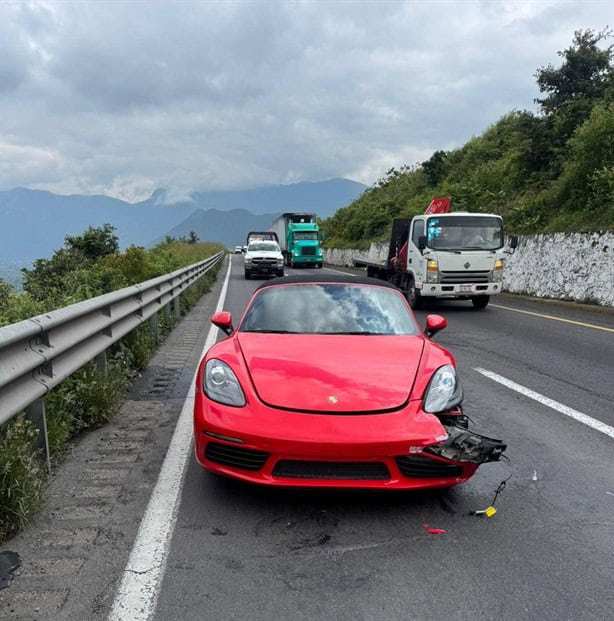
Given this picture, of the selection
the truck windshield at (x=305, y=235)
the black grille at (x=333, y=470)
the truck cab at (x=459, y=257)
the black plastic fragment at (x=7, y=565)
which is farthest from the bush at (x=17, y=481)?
the truck windshield at (x=305, y=235)

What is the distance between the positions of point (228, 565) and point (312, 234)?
3999 cm

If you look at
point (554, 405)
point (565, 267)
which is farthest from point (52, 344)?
point (565, 267)

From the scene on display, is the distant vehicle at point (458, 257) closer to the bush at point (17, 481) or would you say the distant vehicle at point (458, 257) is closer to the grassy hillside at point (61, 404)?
the grassy hillside at point (61, 404)

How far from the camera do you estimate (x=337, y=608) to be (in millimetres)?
2420

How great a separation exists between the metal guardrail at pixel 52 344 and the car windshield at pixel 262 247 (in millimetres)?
24163

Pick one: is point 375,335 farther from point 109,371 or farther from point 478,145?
point 478,145

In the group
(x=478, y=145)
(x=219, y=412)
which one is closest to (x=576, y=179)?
(x=219, y=412)

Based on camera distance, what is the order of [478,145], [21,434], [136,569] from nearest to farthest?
[136,569] < [21,434] < [478,145]

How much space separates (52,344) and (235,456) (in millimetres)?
1634

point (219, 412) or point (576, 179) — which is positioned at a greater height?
point (576, 179)

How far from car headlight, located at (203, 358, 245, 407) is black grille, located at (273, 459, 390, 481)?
49 cm

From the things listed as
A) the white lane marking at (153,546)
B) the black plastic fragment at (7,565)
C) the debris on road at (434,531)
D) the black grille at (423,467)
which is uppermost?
the black grille at (423,467)

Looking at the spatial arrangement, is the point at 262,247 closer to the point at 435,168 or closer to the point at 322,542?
the point at 435,168

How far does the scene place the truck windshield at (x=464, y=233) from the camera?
47.1ft
